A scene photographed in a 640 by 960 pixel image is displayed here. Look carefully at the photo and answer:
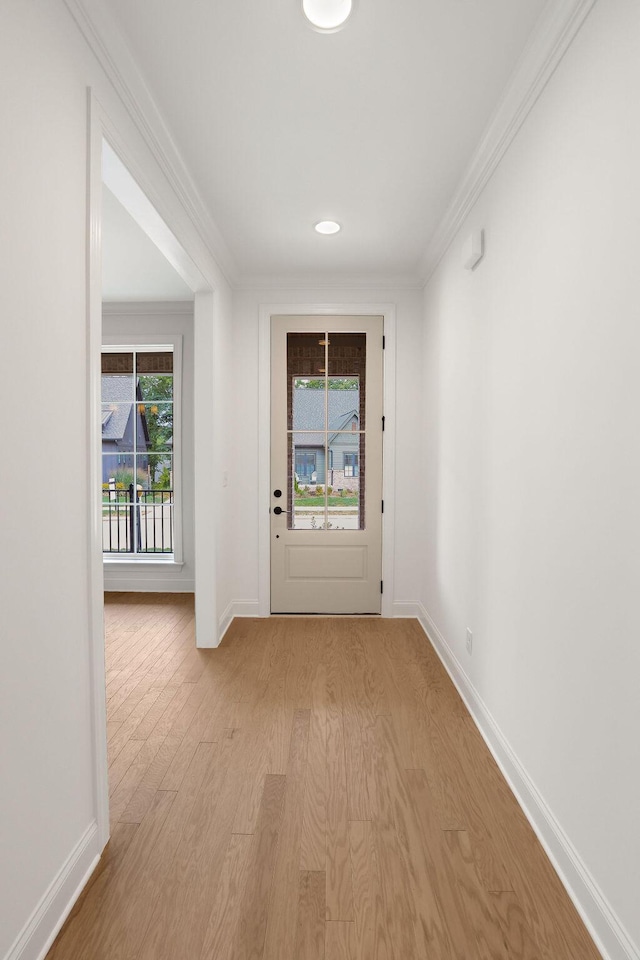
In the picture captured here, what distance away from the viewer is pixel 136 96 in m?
1.94

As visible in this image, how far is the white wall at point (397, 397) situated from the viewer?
13.8 ft

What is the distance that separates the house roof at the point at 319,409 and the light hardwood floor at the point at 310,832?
1861 mm

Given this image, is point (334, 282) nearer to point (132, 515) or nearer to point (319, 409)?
point (319, 409)

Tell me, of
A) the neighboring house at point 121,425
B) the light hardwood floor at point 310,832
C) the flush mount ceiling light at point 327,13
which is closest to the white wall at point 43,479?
the light hardwood floor at point 310,832

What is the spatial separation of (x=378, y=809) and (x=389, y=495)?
2.55 m

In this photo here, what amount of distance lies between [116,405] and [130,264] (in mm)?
1699

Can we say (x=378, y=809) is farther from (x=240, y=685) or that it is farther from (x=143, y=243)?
(x=143, y=243)

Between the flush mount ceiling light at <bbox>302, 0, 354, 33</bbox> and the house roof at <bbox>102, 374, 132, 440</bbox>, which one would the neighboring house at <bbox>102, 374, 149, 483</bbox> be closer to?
the house roof at <bbox>102, 374, 132, 440</bbox>

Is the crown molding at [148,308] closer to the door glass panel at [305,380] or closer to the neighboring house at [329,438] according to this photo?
the door glass panel at [305,380]

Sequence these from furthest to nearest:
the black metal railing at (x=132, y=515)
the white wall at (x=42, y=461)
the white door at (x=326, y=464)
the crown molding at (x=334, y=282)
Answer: the black metal railing at (x=132, y=515)
the white door at (x=326, y=464)
the crown molding at (x=334, y=282)
the white wall at (x=42, y=461)

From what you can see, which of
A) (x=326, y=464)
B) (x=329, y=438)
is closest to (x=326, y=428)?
(x=329, y=438)

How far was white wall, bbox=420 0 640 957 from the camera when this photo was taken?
135cm

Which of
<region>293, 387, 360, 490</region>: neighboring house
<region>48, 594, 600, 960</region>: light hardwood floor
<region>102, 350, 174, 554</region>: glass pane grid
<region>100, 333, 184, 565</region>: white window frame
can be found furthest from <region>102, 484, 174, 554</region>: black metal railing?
<region>48, 594, 600, 960</region>: light hardwood floor

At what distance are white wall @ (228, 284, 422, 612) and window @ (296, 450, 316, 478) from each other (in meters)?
0.33
